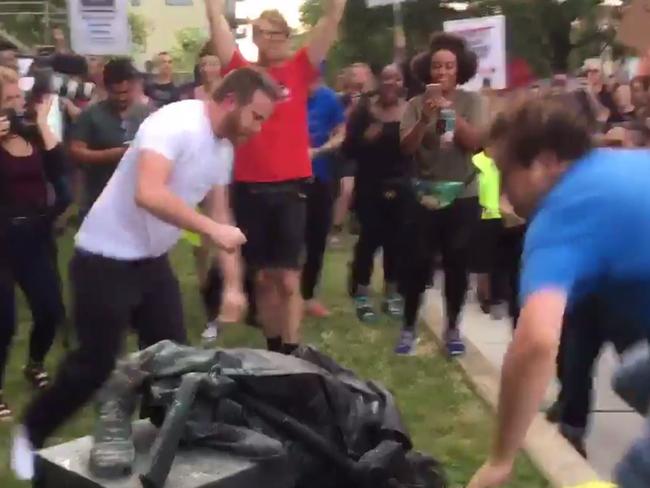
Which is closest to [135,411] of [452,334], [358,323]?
[452,334]

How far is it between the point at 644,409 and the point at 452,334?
412cm

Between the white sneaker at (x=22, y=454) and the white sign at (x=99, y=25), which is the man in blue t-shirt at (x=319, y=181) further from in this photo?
the white sneaker at (x=22, y=454)

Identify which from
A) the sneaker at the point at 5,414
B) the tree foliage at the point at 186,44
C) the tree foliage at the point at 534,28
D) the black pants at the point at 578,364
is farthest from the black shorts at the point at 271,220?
the tree foliage at the point at 186,44

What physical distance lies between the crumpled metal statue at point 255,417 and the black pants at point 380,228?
3.90 meters

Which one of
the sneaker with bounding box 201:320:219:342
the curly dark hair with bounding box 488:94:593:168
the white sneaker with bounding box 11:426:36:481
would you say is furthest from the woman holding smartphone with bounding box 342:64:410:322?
the curly dark hair with bounding box 488:94:593:168

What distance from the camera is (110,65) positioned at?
6109mm

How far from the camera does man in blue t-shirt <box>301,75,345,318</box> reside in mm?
7082

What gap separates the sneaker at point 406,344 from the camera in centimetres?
611

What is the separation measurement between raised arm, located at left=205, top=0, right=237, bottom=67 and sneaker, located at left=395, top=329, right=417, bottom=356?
1.86 meters

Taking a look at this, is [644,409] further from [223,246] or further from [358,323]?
[358,323]

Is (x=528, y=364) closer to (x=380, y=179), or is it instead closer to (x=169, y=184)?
(x=169, y=184)

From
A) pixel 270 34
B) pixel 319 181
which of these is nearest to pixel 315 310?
pixel 319 181

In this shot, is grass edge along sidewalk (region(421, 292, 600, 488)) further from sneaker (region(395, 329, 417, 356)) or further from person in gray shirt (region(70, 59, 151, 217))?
person in gray shirt (region(70, 59, 151, 217))

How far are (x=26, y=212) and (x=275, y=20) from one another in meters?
1.55
